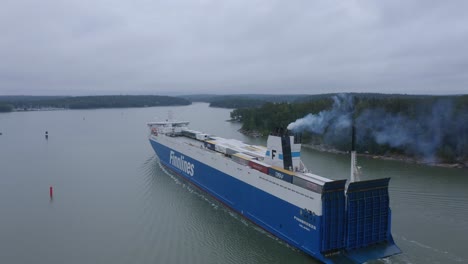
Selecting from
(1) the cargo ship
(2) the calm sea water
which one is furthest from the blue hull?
(2) the calm sea water

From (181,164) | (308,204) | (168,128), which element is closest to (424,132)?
(181,164)

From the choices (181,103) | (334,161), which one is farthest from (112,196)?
(181,103)

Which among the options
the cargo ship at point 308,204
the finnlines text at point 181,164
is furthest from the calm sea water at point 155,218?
the finnlines text at point 181,164

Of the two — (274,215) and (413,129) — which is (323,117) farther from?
(413,129)

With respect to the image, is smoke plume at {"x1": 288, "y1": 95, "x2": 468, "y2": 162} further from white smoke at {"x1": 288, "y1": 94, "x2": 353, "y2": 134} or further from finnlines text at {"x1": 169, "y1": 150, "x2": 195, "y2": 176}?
finnlines text at {"x1": 169, "y1": 150, "x2": 195, "y2": 176}

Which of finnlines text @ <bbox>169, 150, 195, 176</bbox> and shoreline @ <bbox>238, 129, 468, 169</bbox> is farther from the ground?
finnlines text @ <bbox>169, 150, 195, 176</bbox>
